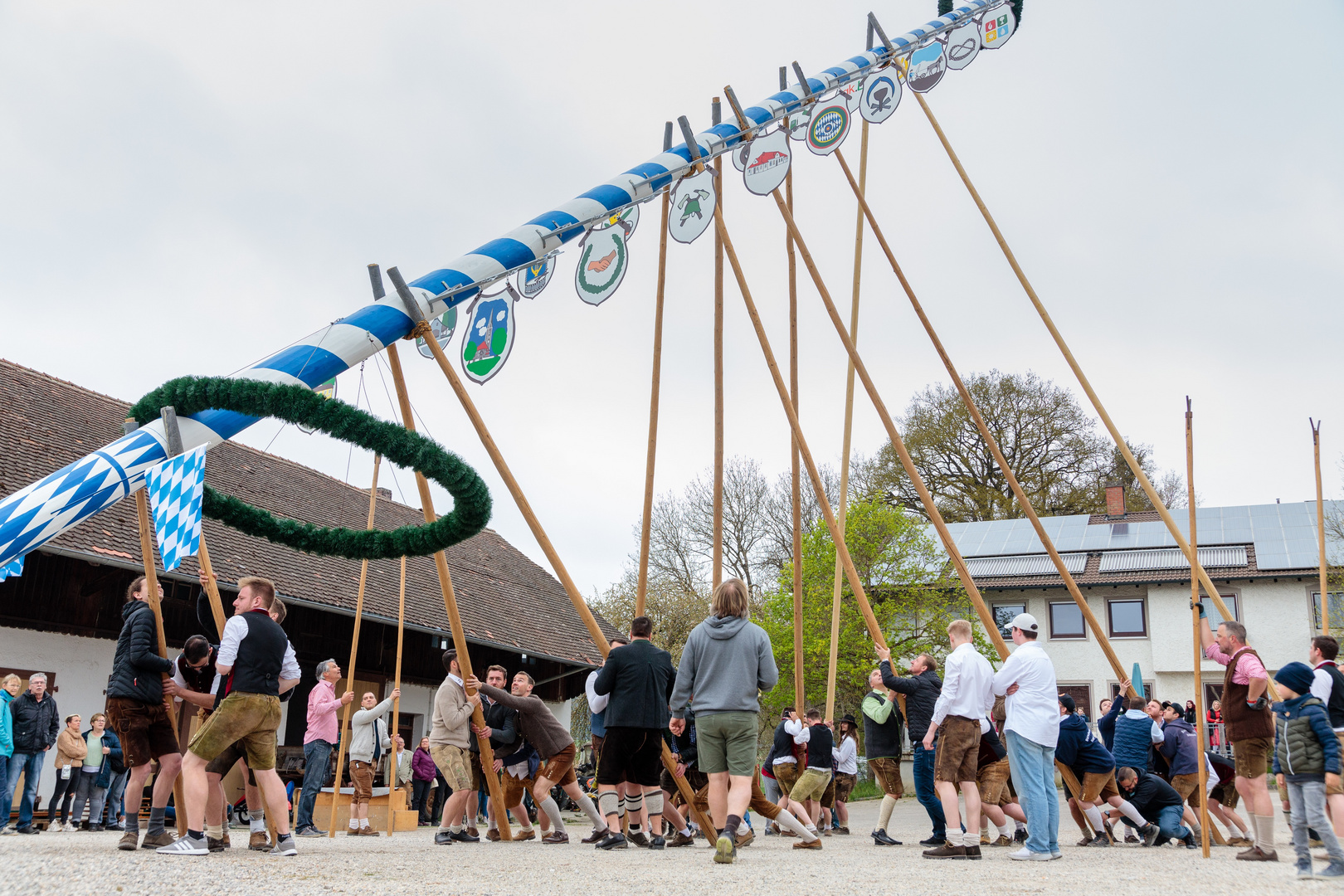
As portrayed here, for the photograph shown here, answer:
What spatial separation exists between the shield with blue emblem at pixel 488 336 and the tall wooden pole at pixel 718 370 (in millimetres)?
2891

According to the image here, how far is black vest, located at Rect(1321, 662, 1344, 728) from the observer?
23.9 ft

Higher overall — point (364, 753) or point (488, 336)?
point (488, 336)

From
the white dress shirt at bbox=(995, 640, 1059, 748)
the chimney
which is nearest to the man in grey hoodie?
the white dress shirt at bbox=(995, 640, 1059, 748)

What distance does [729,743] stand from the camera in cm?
682

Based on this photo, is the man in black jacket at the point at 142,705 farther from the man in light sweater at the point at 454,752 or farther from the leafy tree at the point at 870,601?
the leafy tree at the point at 870,601

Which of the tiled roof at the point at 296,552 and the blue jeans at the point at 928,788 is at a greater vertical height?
the tiled roof at the point at 296,552

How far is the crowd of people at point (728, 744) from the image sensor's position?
643 centimetres

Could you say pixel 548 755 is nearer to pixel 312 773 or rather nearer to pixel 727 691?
pixel 727 691

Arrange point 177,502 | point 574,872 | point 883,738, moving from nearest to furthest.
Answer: point 177,502, point 574,872, point 883,738

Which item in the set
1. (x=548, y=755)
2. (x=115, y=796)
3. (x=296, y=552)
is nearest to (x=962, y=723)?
(x=548, y=755)

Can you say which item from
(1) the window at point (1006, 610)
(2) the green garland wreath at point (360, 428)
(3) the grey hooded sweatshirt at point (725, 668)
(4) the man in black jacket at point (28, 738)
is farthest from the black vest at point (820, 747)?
(1) the window at point (1006, 610)

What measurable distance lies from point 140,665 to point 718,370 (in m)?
5.66

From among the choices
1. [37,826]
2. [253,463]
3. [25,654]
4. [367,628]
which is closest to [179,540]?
[37,826]

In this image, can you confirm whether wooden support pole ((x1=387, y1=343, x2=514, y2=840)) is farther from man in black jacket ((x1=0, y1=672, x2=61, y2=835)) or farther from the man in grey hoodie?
man in black jacket ((x1=0, y1=672, x2=61, y2=835))
